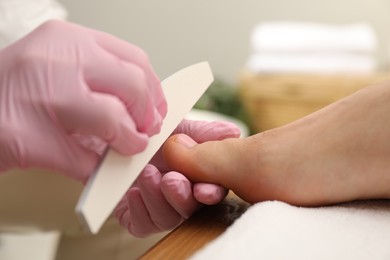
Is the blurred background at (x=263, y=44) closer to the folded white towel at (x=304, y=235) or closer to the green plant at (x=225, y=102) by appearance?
the green plant at (x=225, y=102)

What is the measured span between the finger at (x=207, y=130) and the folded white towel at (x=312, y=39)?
4.91ft

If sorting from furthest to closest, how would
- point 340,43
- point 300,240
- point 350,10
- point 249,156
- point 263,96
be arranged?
1. point 350,10
2. point 263,96
3. point 340,43
4. point 249,156
5. point 300,240

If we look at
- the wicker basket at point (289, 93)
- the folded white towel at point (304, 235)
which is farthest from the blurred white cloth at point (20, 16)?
the wicker basket at point (289, 93)

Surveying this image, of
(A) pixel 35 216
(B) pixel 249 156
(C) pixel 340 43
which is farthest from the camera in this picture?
(C) pixel 340 43

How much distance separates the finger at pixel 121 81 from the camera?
0.45 m

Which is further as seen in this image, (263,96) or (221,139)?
(263,96)

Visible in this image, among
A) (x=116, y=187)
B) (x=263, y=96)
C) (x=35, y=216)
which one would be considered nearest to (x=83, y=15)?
(x=263, y=96)

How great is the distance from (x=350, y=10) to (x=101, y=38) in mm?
2157

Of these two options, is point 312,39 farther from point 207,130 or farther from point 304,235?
point 304,235

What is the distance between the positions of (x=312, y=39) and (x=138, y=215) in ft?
5.27

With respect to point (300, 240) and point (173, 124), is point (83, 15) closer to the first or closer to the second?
point (173, 124)

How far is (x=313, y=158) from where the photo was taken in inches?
20.9

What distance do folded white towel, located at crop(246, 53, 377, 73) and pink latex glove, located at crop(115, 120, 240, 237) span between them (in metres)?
1.51

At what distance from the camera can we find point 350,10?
2404mm
